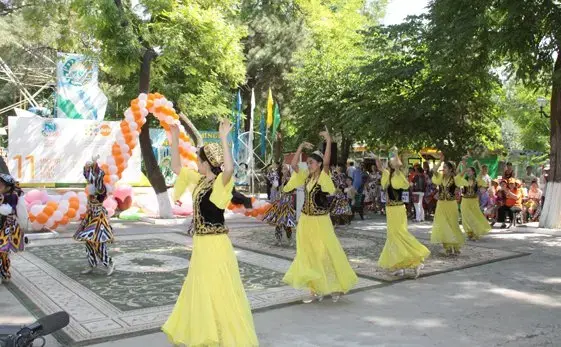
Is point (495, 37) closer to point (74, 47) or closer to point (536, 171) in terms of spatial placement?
point (74, 47)

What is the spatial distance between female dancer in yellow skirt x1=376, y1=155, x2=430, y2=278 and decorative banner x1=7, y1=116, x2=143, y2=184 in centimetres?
1294

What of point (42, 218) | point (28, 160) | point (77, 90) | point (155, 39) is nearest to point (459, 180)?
point (42, 218)

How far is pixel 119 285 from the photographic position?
7285mm

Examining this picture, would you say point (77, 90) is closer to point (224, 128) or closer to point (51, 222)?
point (51, 222)

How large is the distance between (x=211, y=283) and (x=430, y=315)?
294 centimetres

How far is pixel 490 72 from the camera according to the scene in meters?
15.0

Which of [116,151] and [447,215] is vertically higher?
[116,151]

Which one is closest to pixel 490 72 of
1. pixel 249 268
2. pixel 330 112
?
pixel 330 112

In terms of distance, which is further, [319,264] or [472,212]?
[472,212]

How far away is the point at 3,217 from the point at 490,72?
13078 mm

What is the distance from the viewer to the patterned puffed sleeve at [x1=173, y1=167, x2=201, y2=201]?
4.65 meters

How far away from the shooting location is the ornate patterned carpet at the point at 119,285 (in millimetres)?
5559

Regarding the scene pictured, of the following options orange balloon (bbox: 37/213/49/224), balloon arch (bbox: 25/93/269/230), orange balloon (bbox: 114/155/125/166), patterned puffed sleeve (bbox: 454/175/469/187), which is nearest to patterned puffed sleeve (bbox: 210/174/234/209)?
patterned puffed sleeve (bbox: 454/175/469/187)

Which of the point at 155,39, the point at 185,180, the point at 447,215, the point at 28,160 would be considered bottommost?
the point at 447,215
